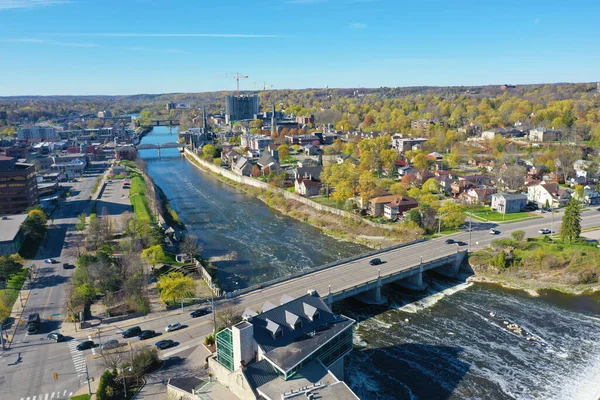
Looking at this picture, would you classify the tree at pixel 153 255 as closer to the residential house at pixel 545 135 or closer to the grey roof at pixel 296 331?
the grey roof at pixel 296 331

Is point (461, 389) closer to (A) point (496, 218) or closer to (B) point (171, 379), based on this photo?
(B) point (171, 379)

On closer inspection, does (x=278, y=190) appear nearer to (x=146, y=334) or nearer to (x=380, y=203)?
(x=380, y=203)

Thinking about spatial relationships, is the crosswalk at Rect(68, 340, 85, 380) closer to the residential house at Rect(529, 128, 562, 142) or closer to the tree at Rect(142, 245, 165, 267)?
the tree at Rect(142, 245, 165, 267)

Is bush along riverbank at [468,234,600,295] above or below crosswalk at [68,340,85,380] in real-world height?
above

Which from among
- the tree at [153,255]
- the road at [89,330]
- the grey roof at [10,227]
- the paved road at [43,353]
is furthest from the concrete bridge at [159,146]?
the tree at [153,255]

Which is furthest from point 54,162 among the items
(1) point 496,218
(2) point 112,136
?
(1) point 496,218

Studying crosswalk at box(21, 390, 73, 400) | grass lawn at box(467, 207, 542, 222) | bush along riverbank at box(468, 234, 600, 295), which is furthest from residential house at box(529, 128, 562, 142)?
crosswalk at box(21, 390, 73, 400)
